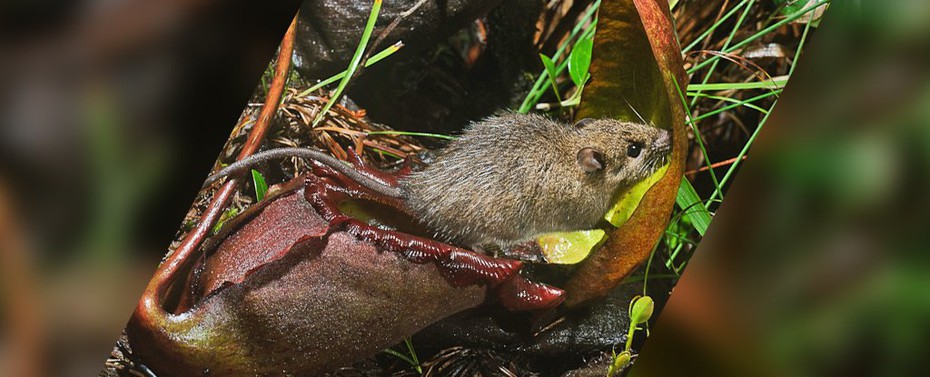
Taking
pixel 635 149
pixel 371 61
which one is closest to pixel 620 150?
pixel 635 149

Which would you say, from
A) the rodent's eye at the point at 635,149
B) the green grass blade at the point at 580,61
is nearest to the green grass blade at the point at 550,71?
the green grass blade at the point at 580,61

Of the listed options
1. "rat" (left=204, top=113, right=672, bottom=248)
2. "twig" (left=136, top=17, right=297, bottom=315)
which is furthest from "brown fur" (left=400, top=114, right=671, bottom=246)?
"twig" (left=136, top=17, right=297, bottom=315)

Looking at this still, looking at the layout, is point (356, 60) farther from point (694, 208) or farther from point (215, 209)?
point (694, 208)

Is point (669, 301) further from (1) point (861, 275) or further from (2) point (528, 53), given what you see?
(2) point (528, 53)

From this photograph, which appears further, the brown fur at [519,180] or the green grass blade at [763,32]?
the brown fur at [519,180]

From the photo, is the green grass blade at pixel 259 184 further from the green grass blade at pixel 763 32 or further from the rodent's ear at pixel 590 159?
the green grass blade at pixel 763 32

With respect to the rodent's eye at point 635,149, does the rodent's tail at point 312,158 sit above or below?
below

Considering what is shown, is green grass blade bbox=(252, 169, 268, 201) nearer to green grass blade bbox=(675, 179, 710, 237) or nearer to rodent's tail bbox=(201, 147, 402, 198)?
rodent's tail bbox=(201, 147, 402, 198)

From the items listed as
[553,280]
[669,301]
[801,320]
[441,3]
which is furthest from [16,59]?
[801,320]
